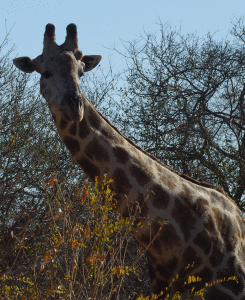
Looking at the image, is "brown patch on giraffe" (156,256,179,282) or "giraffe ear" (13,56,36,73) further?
"giraffe ear" (13,56,36,73)

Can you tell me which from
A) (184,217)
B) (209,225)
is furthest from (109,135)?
(209,225)

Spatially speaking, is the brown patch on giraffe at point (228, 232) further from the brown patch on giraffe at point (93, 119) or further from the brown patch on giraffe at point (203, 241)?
the brown patch on giraffe at point (93, 119)

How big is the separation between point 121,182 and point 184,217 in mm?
728

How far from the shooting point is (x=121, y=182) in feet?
16.7

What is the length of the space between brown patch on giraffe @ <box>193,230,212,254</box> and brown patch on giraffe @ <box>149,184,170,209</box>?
44cm

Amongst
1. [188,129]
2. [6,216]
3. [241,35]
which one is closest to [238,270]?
[6,216]

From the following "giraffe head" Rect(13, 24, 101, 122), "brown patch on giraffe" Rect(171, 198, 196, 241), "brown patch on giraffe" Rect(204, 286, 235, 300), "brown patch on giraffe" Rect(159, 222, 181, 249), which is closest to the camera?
"giraffe head" Rect(13, 24, 101, 122)

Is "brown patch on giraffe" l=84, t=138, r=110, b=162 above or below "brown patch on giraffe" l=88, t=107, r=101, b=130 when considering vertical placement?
below

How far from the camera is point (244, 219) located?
5.90m

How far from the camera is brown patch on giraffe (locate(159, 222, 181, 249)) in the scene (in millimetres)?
5051

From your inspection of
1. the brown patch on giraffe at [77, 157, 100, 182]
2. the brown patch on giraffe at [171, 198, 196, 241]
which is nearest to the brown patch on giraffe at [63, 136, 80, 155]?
the brown patch on giraffe at [77, 157, 100, 182]

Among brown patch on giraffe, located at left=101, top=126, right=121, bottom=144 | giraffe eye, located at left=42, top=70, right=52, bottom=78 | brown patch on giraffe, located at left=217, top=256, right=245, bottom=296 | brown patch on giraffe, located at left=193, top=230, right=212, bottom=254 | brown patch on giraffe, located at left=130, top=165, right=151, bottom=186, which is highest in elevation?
giraffe eye, located at left=42, top=70, right=52, bottom=78

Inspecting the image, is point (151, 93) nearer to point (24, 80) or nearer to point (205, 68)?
point (205, 68)

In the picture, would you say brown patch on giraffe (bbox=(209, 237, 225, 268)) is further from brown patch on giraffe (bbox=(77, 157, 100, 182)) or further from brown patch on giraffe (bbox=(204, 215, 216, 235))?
brown patch on giraffe (bbox=(77, 157, 100, 182))
